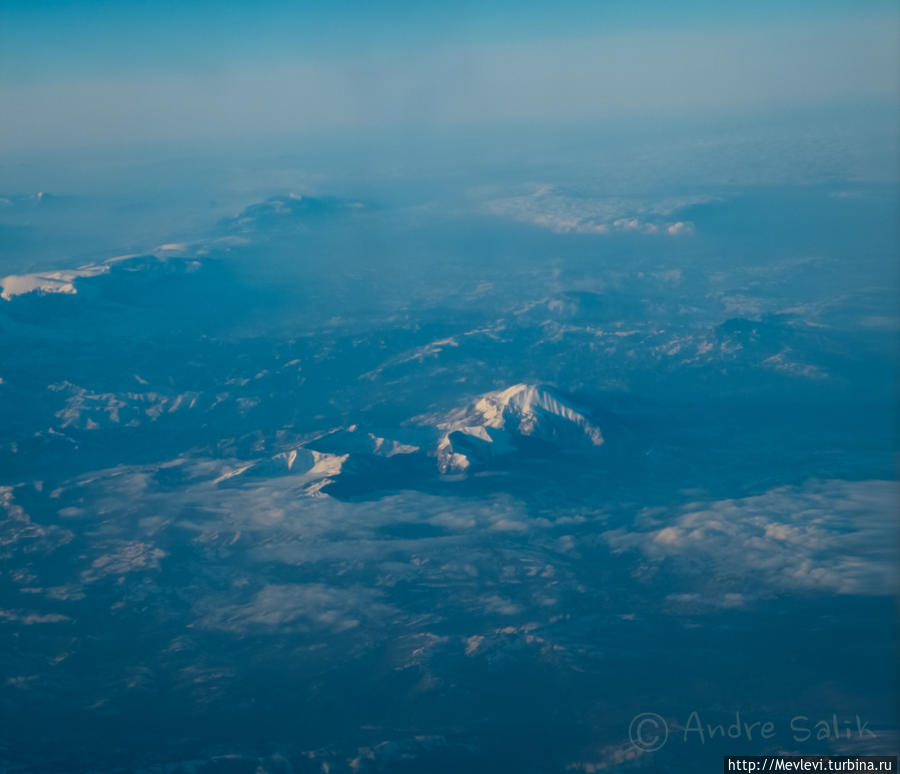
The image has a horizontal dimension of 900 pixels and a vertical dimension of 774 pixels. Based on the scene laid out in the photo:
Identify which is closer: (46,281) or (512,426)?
(512,426)

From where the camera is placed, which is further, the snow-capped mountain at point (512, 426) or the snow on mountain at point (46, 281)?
the snow on mountain at point (46, 281)

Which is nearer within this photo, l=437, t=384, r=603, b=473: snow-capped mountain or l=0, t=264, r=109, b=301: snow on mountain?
l=437, t=384, r=603, b=473: snow-capped mountain

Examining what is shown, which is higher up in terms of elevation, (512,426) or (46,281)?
(46,281)

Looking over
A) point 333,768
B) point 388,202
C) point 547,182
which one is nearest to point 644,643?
point 333,768

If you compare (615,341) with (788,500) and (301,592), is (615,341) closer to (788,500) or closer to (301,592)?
(788,500)

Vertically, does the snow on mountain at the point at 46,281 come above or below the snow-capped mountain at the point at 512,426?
above

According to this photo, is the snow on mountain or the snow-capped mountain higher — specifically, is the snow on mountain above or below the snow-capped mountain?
above

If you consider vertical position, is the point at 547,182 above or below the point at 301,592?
above

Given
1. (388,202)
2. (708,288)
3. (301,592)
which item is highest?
(388,202)
